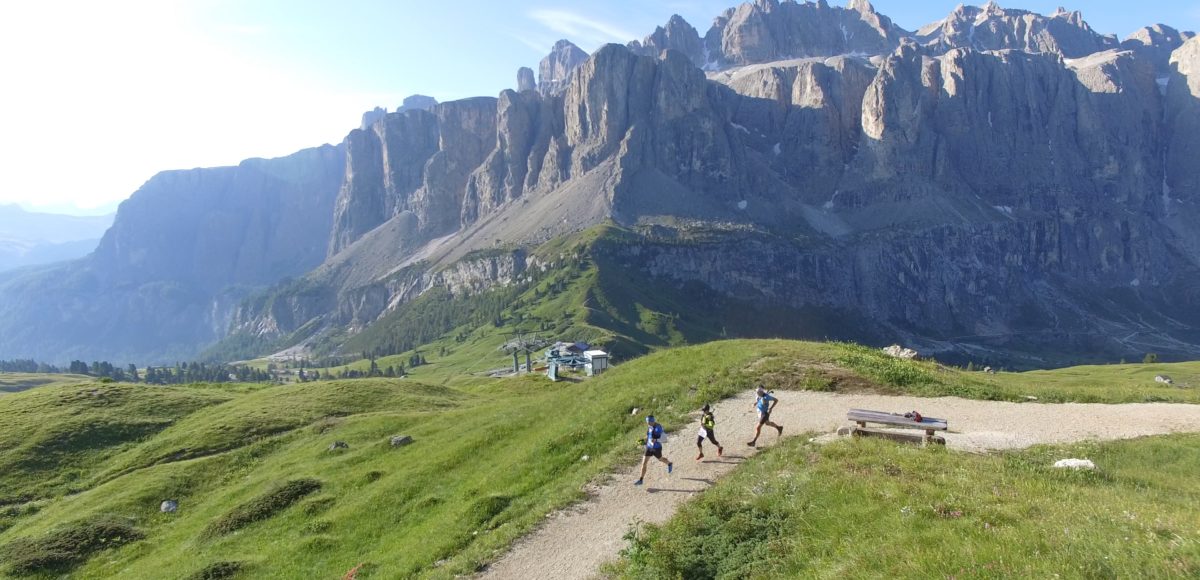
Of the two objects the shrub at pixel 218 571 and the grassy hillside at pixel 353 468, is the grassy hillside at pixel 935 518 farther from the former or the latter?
the shrub at pixel 218 571

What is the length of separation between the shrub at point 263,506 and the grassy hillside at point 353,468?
110 mm

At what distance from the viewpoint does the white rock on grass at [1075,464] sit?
74.6 feet

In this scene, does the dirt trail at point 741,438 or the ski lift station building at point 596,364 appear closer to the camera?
the dirt trail at point 741,438

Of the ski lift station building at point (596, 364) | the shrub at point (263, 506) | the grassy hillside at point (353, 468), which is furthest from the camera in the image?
the ski lift station building at point (596, 364)

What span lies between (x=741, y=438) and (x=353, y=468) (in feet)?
85.4

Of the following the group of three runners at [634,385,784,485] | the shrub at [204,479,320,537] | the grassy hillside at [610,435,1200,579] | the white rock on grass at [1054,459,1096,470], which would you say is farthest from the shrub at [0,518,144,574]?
the white rock on grass at [1054,459,1096,470]

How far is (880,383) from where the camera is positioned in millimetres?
38156

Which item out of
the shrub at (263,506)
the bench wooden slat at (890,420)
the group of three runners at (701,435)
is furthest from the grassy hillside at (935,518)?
the shrub at (263,506)

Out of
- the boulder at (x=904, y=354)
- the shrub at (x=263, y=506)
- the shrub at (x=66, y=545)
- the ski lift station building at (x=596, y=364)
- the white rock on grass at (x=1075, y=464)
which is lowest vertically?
the ski lift station building at (x=596, y=364)

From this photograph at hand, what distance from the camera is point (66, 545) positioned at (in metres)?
36.2

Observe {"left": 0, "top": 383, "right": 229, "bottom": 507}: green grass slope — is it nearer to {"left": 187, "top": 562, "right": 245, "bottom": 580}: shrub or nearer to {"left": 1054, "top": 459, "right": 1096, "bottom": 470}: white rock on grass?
{"left": 187, "top": 562, "right": 245, "bottom": 580}: shrub

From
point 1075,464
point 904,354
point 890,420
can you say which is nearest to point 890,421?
point 890,420

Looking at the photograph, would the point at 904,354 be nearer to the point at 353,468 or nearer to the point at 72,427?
the point at 353,468

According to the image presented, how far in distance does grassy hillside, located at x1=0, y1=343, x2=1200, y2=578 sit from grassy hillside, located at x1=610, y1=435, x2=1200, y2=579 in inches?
298
